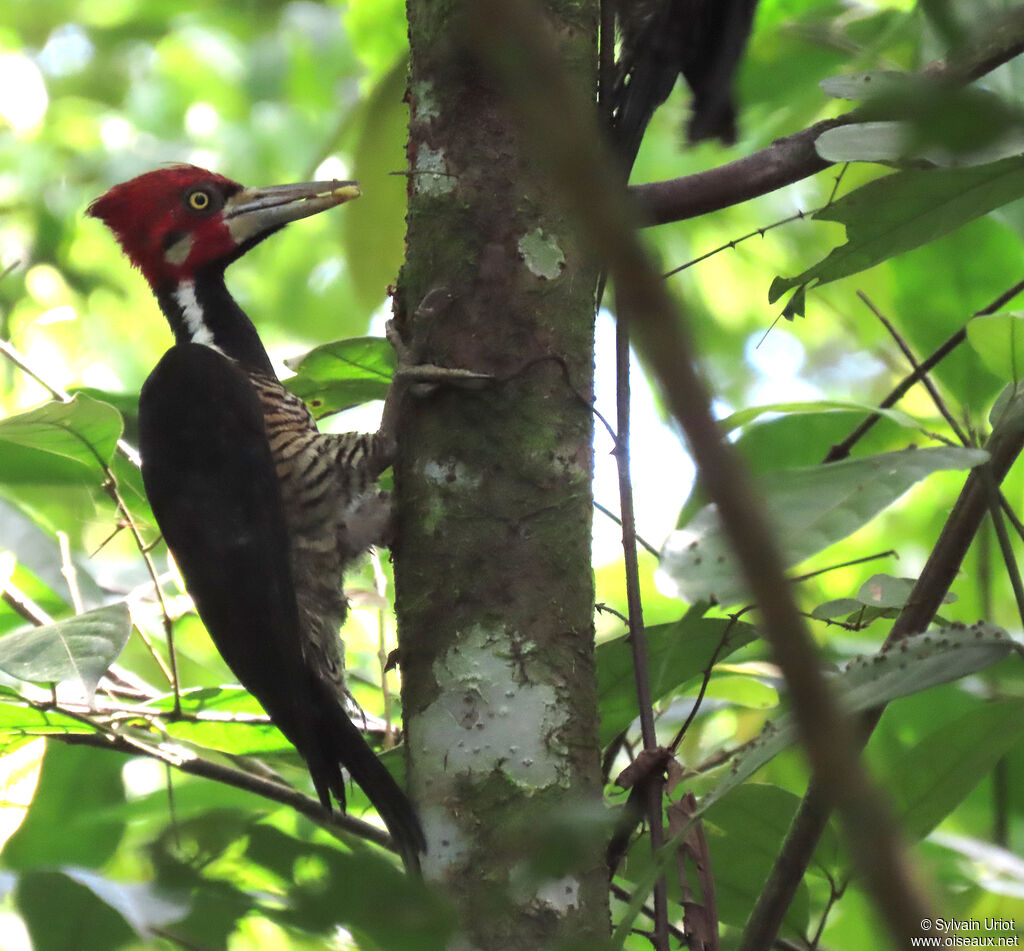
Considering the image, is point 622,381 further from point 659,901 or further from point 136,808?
point 136,808

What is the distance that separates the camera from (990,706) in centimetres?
134

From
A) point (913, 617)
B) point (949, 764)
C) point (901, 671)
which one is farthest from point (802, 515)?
point (949, 764)

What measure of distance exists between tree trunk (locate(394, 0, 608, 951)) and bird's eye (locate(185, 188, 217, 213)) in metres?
1.34

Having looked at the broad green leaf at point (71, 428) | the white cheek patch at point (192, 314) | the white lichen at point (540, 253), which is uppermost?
the white cheek patch at point (192, 314)

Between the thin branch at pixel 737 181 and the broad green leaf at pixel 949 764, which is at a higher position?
the thin branch at pixel 737 181

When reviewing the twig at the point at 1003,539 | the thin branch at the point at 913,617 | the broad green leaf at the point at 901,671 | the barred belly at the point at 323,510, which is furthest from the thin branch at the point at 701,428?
the barred belly at the point at 323,510

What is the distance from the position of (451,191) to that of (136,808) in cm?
101

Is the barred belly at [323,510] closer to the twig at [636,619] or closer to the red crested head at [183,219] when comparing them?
the red crested head at [183,219]

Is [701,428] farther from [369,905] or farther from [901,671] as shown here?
[901,671]

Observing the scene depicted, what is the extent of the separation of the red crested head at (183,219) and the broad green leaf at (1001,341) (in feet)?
6.01

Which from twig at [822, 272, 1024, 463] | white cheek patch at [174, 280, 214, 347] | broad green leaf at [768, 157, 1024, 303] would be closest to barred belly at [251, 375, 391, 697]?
white cheek patch at [174, 280, 214, 347]

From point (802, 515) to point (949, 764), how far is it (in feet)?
1.93

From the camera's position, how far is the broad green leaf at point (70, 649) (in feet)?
4.60

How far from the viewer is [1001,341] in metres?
1.43
